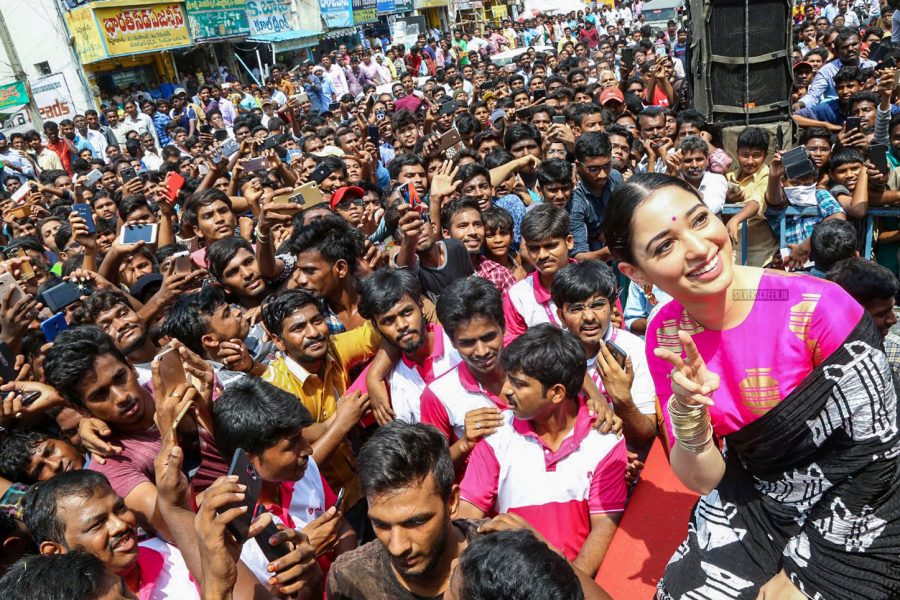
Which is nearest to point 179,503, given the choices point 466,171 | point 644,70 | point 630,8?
point 466,171

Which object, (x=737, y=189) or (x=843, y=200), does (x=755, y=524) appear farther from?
(x=737, y=189)

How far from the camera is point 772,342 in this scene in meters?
1.64

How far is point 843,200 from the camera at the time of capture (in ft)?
14.9

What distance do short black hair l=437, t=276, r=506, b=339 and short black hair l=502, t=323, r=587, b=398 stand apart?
1.30 ft

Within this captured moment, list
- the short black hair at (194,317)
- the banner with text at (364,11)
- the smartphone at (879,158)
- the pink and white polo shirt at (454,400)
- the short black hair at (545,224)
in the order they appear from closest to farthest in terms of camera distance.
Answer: the pink and white polo shirt at (454,400) < the short black hair at (194,317) < the short black hair at (545,224) < the smartphone at (879,158) < the banner with text at (364,11)

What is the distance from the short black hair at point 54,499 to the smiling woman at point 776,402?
6.25 ft

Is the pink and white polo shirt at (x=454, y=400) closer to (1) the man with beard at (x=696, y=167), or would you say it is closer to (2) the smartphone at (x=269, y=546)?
(2) the smartphone at (x=269, y=546)

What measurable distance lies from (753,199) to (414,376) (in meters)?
3.17

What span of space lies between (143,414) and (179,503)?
820mm

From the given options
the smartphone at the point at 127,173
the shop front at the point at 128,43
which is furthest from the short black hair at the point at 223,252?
the shop front at the point at 128,43

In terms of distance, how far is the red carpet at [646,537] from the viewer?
2.22 meters

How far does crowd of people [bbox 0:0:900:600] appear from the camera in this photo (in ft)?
5.36

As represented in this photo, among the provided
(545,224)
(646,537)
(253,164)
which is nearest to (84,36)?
(253,164)

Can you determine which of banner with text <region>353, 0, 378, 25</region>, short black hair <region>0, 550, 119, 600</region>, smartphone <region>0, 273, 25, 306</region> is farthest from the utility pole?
short black hair <region>0, 550, 119, 600</region>
